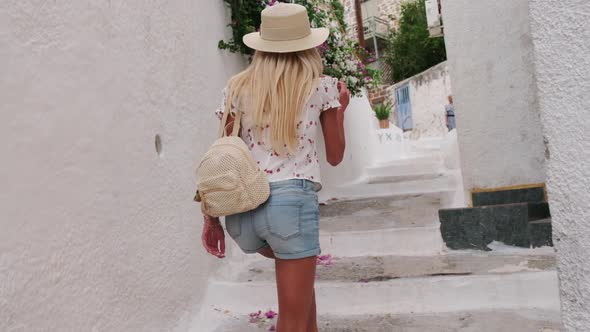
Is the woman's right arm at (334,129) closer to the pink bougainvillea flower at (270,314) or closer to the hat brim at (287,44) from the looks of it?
the hat brim at (287,44)

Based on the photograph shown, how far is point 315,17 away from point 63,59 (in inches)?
147

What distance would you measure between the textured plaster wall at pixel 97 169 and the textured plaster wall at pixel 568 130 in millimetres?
1561

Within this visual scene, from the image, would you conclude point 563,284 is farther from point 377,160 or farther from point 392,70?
point 392,70

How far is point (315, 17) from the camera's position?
17.7 feet

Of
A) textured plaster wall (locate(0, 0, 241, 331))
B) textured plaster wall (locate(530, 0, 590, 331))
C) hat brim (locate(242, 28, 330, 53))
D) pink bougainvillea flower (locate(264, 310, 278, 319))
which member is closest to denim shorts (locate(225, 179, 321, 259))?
hat brim (locate(242, 28, 330, 53))

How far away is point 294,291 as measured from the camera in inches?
67.3

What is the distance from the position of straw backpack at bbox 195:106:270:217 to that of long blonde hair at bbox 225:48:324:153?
122 millimetres

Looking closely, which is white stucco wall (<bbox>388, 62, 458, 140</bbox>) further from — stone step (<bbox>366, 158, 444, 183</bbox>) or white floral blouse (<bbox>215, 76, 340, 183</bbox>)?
white floral blouse (<bbox>215, 76, 340, 183</bbox>)

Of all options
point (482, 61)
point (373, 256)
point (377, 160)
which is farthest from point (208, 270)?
point (377, 160)

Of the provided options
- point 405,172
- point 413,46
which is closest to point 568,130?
point 405,172

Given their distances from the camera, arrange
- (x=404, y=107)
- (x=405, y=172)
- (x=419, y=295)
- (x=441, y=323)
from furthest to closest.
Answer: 1. (x=404, y=107)
2. (x=405, y=172)
3. (x=419, y=295)
4. (x=441, y=323)

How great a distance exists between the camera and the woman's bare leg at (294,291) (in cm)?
170

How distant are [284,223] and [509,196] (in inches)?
97.6

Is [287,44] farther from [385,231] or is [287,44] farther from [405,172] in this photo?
[405,172]
